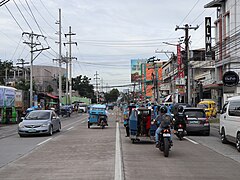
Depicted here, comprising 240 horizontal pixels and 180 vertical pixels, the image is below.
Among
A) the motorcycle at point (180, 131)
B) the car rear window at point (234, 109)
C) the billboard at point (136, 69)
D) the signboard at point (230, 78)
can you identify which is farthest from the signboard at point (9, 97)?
the billboard at point (136, 69)

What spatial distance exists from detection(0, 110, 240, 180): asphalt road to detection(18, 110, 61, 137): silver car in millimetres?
3929

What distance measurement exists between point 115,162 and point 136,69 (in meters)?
92.1

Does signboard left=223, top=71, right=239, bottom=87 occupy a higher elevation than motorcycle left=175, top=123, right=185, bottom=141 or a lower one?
higher

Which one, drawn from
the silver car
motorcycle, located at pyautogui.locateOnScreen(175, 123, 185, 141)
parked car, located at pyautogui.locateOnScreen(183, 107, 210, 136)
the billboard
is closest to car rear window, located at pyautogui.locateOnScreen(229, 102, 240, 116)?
motorcycle, located at pyautogui.locateOnScreen(175, 123, 185, 141)

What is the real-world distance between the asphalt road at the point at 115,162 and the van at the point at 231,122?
1.68 feet

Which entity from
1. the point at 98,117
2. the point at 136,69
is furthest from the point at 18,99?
the point at 136,69

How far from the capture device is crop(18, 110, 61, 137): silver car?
67.7 feet

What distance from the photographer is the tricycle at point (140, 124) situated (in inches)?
667

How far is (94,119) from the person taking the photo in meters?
27.3

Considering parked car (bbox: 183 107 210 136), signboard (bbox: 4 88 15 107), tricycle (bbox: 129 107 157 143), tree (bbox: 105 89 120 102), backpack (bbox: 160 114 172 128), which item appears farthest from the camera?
tree (bbox: 105 89 120 102)

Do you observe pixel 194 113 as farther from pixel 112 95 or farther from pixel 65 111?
pixel 112 95

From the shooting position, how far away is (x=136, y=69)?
103 meters

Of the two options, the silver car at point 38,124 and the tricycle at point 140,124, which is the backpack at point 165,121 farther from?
the silver car at point 38,124

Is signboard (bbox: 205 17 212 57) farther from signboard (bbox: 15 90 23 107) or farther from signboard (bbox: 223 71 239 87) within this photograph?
signboard (bbox: 15 90 23 107)
